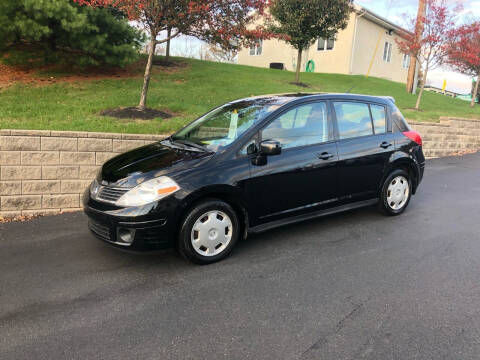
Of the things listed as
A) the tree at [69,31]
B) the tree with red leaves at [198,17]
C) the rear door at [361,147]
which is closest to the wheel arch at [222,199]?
the rear door at [361,147]

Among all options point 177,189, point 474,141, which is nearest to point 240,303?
point 177,189

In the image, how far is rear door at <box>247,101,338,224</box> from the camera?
407 cm

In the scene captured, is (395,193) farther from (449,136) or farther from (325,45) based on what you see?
(325,45)

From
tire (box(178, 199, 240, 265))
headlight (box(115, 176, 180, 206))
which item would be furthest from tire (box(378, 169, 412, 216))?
headlight (box(115, 176, 180, 206))

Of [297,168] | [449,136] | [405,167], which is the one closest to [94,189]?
[297,168]

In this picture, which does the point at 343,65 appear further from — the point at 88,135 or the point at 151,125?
the point at 88,135

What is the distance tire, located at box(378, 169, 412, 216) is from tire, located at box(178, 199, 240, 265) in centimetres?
238

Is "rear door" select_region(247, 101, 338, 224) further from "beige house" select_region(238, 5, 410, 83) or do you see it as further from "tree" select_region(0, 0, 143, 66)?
"beige house" select_region(238, 5, 410, 83)

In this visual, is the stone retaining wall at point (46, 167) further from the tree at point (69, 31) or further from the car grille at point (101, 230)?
the tree at point (69, 31)

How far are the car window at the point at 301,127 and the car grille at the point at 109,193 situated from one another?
62.3 inches

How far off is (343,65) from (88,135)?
2265 cm

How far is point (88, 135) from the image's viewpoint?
559cm

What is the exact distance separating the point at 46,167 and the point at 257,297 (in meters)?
3.80

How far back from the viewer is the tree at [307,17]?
559 inches
